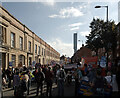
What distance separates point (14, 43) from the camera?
1972cm

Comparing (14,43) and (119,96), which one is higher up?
(14,43)

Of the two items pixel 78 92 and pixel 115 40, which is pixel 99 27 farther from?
pixel 78 92

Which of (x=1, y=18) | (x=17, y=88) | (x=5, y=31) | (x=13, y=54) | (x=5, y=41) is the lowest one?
(x=17, y=88)

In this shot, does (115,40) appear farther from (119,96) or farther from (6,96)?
(6,96)

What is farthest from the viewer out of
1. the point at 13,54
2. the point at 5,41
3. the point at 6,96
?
the point at 13,54

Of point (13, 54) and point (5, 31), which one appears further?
point (13, 54)

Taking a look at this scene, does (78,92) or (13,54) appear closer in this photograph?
(78,92)

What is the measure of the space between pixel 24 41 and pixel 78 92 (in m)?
18.9

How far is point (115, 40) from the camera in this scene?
28.3 meters

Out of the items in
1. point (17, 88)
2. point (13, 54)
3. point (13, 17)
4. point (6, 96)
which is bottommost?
point (6, 96)

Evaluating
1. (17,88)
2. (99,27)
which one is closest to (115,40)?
(99,27)

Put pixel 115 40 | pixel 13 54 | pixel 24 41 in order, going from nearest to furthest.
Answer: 1. pixel 13 54
2. pixel 24 41
3. pixel 115 40

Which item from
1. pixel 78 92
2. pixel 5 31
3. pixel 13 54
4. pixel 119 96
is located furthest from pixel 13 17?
pixel 119 96

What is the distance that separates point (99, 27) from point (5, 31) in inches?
933
